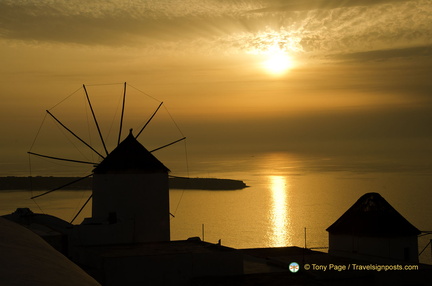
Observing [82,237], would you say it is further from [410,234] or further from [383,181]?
[383,181]

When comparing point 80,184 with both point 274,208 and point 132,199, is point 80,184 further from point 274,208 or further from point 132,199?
point 132,199

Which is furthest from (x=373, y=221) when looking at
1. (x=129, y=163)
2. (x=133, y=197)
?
(x=129, y=163)

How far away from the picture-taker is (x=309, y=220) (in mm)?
90875

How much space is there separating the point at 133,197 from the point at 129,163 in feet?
4.72

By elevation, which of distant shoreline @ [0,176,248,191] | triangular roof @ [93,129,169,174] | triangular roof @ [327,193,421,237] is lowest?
triangular roof @ [327,193,421,237]

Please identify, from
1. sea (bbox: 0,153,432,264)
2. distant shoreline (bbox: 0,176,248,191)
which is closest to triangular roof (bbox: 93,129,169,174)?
sea (bbox: 0,153,432,264)

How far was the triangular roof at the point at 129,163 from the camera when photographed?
78.4 feet

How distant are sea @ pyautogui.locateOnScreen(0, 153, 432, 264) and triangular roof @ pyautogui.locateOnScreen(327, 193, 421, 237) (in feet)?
96.7

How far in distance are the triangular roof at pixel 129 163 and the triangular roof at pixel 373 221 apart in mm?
8284

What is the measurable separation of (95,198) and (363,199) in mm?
11680

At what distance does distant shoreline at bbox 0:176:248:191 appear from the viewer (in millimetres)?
141875

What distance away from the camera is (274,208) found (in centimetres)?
10631

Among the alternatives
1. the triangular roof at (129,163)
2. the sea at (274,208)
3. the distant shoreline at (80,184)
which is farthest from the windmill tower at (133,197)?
the distant shoreline at (80,184)

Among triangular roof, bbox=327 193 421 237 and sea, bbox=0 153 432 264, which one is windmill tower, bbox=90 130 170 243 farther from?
sea, bbox=0 153 432 264
